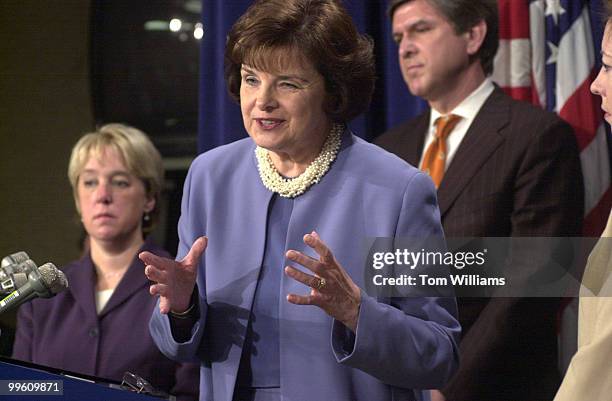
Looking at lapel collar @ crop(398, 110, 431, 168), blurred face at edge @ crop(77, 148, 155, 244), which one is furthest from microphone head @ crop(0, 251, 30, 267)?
lapel collar @ crop(398, 110, 431, 168)

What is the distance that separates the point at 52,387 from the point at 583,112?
1714 millimetres

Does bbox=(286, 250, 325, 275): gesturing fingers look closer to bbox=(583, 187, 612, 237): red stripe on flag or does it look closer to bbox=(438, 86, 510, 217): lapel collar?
bbox=(438, 86, 510, 217): lapel collar

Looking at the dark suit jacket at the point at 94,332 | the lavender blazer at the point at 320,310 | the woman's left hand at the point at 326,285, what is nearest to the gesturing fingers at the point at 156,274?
the lavender blazer at the point at 320,310

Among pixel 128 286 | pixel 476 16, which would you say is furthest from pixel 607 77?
pixel 128 286

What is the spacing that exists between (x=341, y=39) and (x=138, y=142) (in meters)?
0.98

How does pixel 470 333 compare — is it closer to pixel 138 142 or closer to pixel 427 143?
pixel 427 143

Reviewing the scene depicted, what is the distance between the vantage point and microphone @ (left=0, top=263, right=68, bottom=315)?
1567 millimetres

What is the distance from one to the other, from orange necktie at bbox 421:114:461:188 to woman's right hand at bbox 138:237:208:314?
0.99 m

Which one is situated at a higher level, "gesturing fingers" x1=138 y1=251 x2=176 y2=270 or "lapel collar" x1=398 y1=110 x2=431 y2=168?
"lapel collar" x1=398 y1=110 x2=431 y2=168

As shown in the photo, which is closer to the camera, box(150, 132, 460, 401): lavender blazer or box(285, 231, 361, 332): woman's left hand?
box(285, 231, 361, 332): woman's left hand

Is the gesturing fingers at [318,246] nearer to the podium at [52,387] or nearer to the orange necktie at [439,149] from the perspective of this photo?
the podium at [52,387]

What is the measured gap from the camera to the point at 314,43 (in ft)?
5.94

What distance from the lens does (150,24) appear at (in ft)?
9.26

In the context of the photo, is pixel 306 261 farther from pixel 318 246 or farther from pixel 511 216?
pixel 511 216
